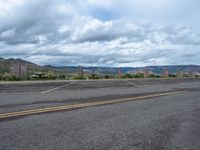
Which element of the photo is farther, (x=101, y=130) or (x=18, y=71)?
(x=18, y=71)

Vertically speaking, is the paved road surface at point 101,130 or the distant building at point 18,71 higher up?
the distant building at point 18,71

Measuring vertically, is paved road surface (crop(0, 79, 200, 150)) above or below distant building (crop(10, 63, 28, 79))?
below

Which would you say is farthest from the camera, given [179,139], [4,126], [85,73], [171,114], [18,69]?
[85,73]

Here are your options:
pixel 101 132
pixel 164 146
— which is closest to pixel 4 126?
pixel 101 132

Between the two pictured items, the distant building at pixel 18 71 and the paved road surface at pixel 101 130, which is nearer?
the paved road surface at pixel 101 130

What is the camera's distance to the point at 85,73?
41.9 m

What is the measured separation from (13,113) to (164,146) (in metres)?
4.39

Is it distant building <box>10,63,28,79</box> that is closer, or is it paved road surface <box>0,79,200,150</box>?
paved road surface <box>0,79,200,150</box>

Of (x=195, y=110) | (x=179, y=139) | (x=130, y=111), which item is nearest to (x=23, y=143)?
(x=179, y=139)

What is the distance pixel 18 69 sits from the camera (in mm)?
32750

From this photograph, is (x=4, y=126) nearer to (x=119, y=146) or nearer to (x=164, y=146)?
(x=119, y=146)

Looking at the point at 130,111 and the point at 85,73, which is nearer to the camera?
the point at 130,111

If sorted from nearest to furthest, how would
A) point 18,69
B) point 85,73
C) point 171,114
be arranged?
1. point 171,114
2. point 18,69
3. point 85,73

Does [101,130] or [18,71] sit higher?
[18,71]
